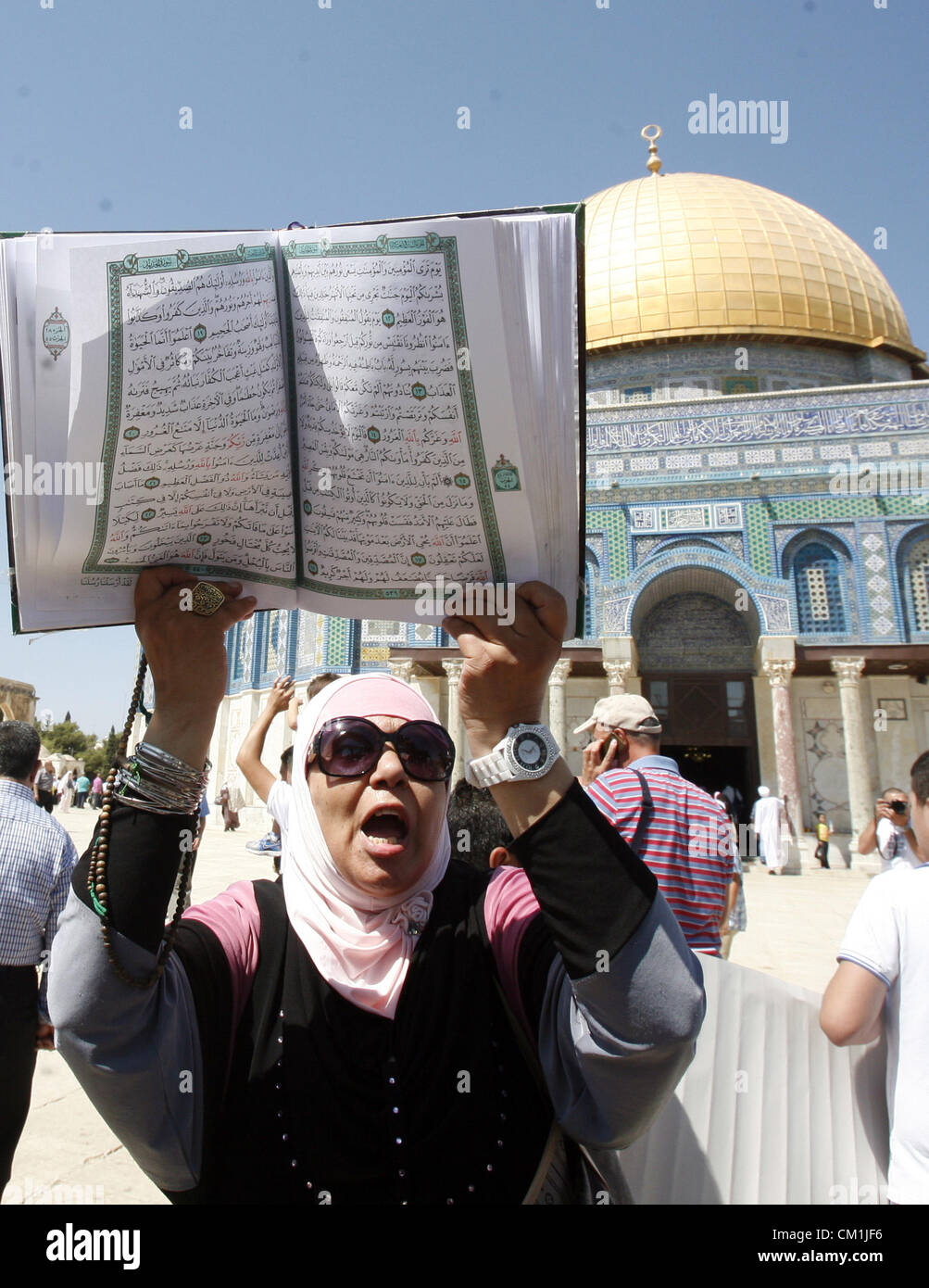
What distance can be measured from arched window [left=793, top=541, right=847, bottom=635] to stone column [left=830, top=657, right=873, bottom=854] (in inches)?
42.6

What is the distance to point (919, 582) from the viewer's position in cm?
1639

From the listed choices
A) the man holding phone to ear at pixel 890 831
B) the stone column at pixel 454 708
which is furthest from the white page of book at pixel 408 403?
the stone column at pixel 454 708

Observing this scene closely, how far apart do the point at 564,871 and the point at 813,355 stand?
23.1m

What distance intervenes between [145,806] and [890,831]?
5972 millimetres

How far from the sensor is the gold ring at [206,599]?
1.32 meters

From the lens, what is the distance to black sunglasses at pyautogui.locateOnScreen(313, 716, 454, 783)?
55.2 inches

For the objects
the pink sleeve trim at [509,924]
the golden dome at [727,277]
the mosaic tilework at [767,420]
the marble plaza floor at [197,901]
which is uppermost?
the golden dome at [727,277]

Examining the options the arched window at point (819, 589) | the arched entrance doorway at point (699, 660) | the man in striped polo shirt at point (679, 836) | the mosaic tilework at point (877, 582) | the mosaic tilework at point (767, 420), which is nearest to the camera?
the man in striped polo shirt at point (679, 836)

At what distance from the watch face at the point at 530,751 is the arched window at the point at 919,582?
17.2 m

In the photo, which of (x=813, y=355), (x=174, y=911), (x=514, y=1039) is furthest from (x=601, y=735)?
(x=813, y=355)

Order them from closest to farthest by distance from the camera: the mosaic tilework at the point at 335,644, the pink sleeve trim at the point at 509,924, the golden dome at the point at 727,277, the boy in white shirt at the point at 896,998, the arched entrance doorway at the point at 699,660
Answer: the pink sleeve trim at the point at 509,924, the boy in white shirt at the point at 896,998, the arched entrance doorway at the point at 699,660, the mosaic tilework at the point at 335,644, the golden dome at the point at 727,277

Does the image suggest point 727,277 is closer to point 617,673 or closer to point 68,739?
point 617,673

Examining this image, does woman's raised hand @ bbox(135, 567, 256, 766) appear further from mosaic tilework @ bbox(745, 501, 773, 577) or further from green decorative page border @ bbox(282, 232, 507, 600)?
mosaic tilework @ bbox(745, 501, 773, 577)

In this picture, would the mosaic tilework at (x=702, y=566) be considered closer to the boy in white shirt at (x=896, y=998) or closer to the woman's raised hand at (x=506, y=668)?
the boy in white shirt at (x=896, y=998)
